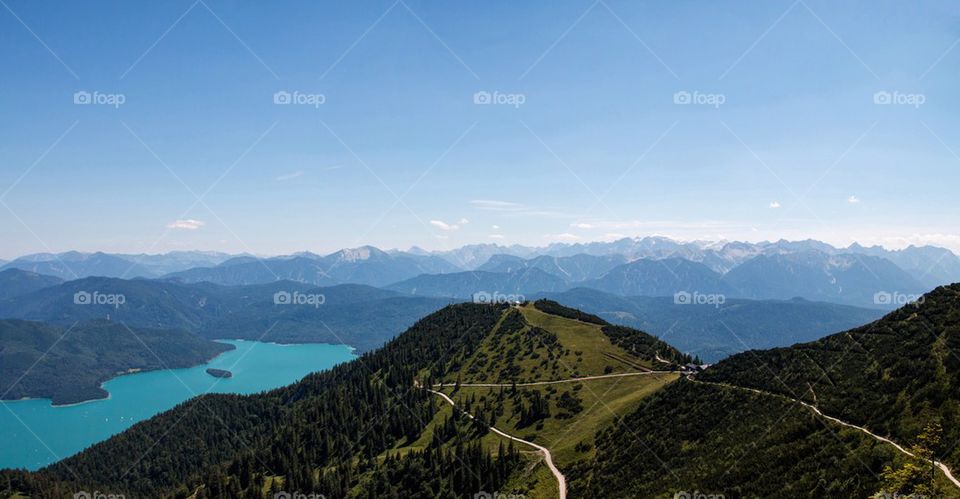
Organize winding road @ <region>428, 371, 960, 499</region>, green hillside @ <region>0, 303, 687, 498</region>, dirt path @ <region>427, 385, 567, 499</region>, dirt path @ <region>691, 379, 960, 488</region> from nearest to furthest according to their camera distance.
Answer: dirt path @ <region>691, 379, 960, 488</region> → winding road @ <region>428, 371, 960, 499</region> → dirt path @ <region>427, 385, 567, 499</region> → green hillside @ <region>0, 303, 687, 498</region>

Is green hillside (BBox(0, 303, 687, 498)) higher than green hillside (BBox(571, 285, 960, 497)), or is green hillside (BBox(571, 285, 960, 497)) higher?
green hillside (BBox(571, 285, 960, 497))

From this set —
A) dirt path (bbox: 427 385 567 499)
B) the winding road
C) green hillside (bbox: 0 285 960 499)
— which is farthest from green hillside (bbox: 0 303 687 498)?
the winding road

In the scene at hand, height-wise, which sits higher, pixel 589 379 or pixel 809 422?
pixel 809 422

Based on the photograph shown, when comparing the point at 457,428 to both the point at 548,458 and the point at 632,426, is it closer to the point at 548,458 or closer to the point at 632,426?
the point at 548,458

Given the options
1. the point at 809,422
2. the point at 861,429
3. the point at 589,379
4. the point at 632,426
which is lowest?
the point at 632,426

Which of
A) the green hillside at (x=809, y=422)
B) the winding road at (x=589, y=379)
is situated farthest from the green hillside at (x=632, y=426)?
the winding road at (x=589, y=379)

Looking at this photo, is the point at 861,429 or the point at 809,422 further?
the point at 809,422

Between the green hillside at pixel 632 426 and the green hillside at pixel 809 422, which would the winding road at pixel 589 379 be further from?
the green hillside at pixel 809 422

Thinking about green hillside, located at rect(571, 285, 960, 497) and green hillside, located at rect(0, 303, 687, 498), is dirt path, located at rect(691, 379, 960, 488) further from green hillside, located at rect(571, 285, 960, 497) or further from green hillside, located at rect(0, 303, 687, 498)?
green hillside, located at rect(0, 303, 687, 498)

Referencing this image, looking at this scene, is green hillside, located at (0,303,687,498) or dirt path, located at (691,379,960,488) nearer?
dirt path, located at (691,379,960,488)

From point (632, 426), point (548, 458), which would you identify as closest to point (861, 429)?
point (632, 426)

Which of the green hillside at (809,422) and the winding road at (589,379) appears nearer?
the winding road at (589,379)

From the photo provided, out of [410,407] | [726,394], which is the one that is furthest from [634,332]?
[726,394]
